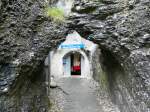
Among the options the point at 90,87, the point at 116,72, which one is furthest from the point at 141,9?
the point at 90,87

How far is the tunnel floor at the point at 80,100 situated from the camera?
13.5 metres

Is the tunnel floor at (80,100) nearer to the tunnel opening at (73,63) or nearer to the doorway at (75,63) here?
the tunnel opening at (73,63)

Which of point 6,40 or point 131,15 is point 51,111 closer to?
point 6,40

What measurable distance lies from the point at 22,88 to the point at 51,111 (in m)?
3.89

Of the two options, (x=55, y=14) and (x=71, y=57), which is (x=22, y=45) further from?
(x=71, y=57)

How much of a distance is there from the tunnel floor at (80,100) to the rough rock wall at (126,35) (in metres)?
2.53

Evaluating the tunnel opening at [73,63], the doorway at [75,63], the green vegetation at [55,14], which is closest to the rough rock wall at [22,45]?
the green vegetation at [55,14]

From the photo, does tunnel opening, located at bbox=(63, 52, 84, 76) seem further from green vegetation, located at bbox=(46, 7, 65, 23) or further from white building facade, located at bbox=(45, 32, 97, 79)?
green vegetation, located at bbox=(46, 7, 65, 23)

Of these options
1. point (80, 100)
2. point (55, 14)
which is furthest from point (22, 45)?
point (80, 100)

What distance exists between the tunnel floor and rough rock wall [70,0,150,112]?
2.53 meters

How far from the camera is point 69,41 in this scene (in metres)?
25.1

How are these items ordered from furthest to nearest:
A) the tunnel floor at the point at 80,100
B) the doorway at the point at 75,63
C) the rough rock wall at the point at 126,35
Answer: the doorway at the point at 75,63 < the tunnel floor at the point at 80,100 < the rough rock wall at the point at 126,35

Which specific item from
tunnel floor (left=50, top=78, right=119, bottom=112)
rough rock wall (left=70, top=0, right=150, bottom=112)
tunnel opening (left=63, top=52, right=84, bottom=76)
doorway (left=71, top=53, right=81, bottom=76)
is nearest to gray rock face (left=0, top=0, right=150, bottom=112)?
rough rock wall (left=70, top=0, right=150, bottom=112)

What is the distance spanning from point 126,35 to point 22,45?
11.2 ft
